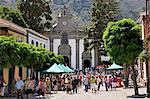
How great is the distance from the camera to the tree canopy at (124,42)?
2395 centimetres

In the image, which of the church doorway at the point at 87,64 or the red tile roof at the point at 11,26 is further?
the church doorway at the point at 87,64

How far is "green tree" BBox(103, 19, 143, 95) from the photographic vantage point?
23953mm

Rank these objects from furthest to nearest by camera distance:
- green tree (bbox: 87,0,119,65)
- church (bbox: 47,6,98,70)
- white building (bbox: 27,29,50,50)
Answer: church (bbox: 47,6,98,70), green tree (bbox: 87,0,119,65), white building (bbox: 27,29,50,50)

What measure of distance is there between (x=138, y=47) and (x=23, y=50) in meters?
7.72

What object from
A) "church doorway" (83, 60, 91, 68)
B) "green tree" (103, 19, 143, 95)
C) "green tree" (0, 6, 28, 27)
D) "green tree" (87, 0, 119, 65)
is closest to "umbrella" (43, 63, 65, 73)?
"green tree" (103, 19, 143, 95)

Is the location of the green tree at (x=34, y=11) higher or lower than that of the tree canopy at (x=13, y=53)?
higher

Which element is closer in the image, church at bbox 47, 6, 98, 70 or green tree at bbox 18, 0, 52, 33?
green tree at bbox 18, 0, 52, 33

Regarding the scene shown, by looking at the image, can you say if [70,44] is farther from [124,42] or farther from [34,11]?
[124,42]

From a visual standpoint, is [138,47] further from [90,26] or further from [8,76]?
[90,26]

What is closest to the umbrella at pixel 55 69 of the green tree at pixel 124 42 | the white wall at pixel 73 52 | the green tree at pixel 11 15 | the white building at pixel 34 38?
the white building at pixel 34 38

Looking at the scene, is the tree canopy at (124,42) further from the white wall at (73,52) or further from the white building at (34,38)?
the white wall at (73,52)

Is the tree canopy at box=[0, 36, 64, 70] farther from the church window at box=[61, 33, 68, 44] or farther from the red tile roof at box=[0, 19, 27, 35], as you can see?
the church window at box=[61, 33, 68, 44]

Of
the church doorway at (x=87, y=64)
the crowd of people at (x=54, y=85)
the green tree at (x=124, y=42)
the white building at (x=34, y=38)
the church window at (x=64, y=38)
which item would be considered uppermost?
the church window at (x=64, y=38)

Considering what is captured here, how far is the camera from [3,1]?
584 feet
